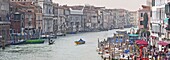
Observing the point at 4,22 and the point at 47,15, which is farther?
the point at 47,15

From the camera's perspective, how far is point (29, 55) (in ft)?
99.6

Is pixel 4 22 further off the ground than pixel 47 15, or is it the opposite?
pixel 4 22

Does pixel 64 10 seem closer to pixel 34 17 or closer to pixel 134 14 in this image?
pixel 34 17

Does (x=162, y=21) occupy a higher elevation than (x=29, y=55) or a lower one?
higher

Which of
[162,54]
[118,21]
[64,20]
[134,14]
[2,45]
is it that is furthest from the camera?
[134,14]

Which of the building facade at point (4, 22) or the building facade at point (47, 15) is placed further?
the building facade at point (47, 15)

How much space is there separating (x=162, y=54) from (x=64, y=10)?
198 ft

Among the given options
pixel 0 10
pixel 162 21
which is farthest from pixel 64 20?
pixel 162 21

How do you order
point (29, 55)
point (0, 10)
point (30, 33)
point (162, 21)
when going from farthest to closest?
point (30, 33) → point (0, 10) → point (29, 55) → point (162, 21)

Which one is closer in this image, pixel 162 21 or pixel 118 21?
pixel 162 21

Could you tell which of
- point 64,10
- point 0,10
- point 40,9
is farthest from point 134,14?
point 0,10

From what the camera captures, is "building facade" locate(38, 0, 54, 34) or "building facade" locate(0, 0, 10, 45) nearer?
"building facade" locate(0, 0, 10, 45)

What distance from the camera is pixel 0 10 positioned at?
4416 centimetres

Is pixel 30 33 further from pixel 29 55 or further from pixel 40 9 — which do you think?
pixel 29 55
